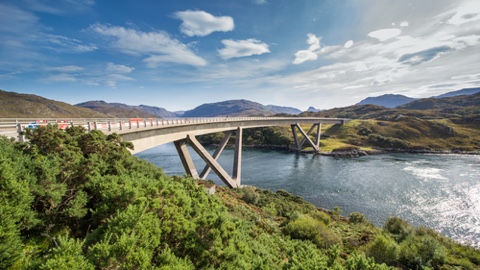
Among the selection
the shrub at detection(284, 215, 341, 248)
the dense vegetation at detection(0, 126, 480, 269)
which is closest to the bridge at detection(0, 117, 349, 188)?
the dense vegetation at detection(0, 126, 480, 269)

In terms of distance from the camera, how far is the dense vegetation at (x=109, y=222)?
635 centimetres

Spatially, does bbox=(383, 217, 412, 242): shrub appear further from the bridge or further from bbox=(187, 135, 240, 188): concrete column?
the bridge

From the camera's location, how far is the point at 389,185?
41.2 metres

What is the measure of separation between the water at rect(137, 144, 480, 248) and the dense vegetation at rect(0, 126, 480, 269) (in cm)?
1518

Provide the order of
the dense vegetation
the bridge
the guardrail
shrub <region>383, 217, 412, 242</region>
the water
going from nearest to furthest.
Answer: the dense vegetation, the guardrail, the bridge, shrub <region>383, 217, 412, 242</region>, the water

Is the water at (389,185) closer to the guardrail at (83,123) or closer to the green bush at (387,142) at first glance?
the green bush at (387,142)

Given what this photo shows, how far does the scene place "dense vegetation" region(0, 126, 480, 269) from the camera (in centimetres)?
635

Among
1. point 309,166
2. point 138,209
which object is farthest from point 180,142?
point 309,166

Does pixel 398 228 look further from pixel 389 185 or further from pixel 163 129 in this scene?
pixel 163 129

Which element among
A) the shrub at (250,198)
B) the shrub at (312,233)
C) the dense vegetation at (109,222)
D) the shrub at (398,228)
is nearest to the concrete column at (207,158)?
the shrub at (250,198)

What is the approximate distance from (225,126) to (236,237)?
124ft

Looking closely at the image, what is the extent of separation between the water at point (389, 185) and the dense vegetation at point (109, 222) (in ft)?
49.8

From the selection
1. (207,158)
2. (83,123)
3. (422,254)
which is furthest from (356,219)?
(83,123)

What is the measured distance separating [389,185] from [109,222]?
46892mm
